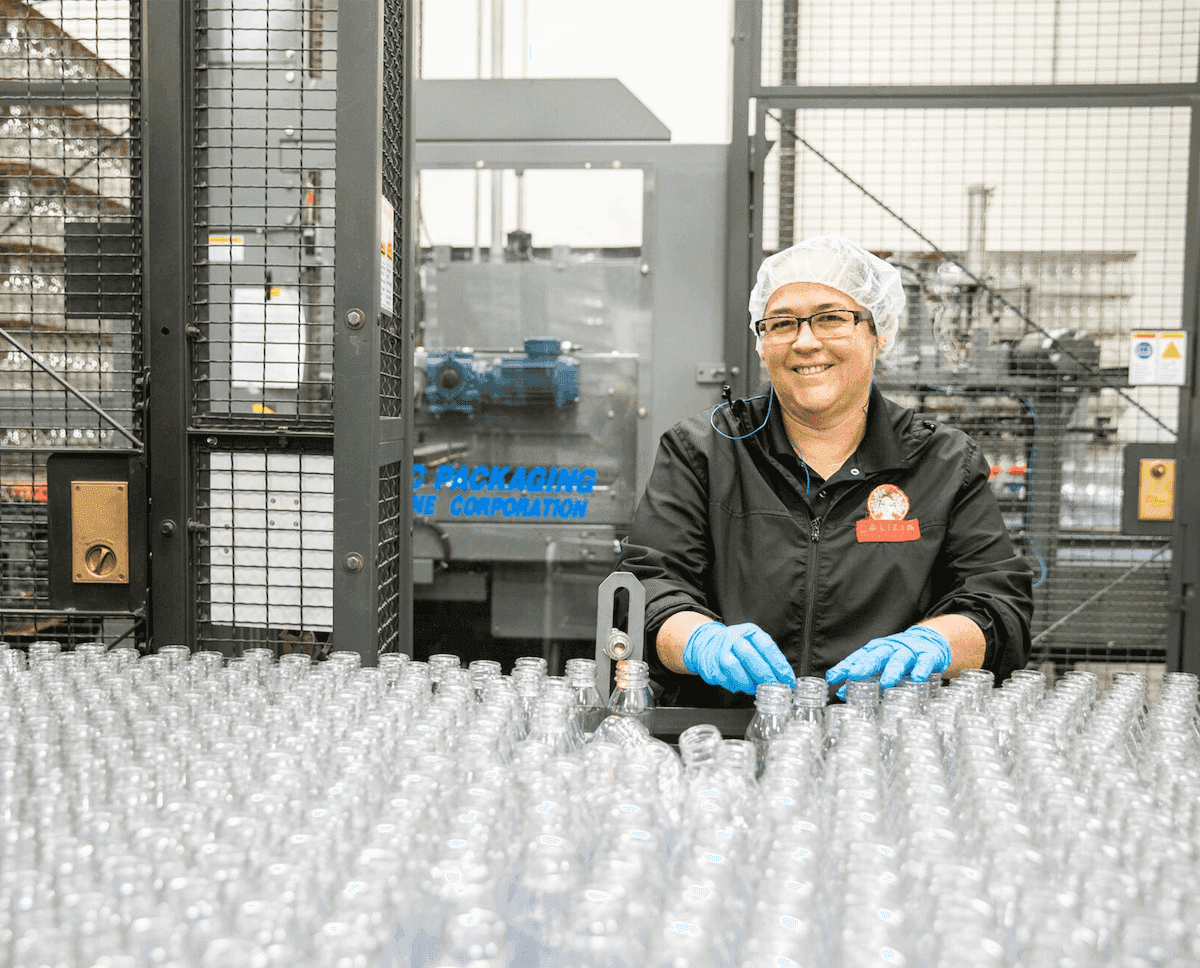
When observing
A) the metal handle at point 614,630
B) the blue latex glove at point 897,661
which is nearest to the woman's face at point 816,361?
the blue latex glove at point 897,661

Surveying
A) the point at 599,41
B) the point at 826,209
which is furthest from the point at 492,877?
the point at 599,41

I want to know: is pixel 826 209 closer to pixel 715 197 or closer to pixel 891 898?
pixel 715 197

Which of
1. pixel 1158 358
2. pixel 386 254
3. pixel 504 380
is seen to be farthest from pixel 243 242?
pixel 1158 358

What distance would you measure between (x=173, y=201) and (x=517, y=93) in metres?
2.11

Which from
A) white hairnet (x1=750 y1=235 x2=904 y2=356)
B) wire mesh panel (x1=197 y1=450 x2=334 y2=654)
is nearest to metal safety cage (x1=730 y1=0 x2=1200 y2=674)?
white hairnet (x1=750 y1=235 x2=904 y2=356)

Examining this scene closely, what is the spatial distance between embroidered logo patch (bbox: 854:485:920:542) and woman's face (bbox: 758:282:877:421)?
0.67ft

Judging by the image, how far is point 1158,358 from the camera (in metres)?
3.31

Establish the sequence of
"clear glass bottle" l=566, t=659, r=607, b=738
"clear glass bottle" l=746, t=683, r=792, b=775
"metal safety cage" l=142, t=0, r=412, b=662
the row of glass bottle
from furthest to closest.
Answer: "metal safety cage" l=142, t=0, r=412, b=662 → "clear glass bottle" l=566, t=659, r=607, b=738 → "clear glass bottle" l=746, t=683, r=792, b=775 → the row of glass bottle

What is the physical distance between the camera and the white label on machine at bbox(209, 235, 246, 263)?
67.6 inches

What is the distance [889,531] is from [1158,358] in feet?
6.36

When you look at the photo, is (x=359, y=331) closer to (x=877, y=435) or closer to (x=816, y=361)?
(x=816, y=361)

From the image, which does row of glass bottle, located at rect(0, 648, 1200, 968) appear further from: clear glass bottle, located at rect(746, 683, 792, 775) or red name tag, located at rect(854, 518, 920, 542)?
red name tag, located at rect(854, 518, 920, 542)

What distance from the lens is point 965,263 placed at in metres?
3.46

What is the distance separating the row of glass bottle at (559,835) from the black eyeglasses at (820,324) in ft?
3.15
